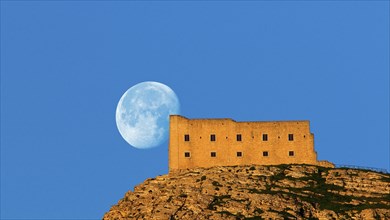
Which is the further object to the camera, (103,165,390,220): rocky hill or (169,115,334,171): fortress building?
(169,115,334,171): fortress building

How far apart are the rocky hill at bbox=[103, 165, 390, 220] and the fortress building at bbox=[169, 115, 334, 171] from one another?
2.66 metres

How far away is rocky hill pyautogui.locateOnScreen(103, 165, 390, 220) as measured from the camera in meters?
153

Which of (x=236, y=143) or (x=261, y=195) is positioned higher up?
(x=236, y=143)

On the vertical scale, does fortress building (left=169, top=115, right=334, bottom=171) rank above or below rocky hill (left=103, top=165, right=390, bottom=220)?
above

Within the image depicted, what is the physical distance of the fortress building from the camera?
16912cm

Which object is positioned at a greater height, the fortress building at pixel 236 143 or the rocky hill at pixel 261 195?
the fortress building at pixel 236 143

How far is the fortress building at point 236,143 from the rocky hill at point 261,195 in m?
2.66

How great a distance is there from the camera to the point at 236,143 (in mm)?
169625

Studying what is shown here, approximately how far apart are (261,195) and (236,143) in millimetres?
15484

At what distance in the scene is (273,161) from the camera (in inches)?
6683

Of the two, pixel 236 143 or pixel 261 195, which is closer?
pixel 261 195

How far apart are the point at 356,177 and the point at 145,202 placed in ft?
98.0

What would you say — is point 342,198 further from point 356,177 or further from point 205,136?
point 205,136

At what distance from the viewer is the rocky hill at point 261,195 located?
502 ft
